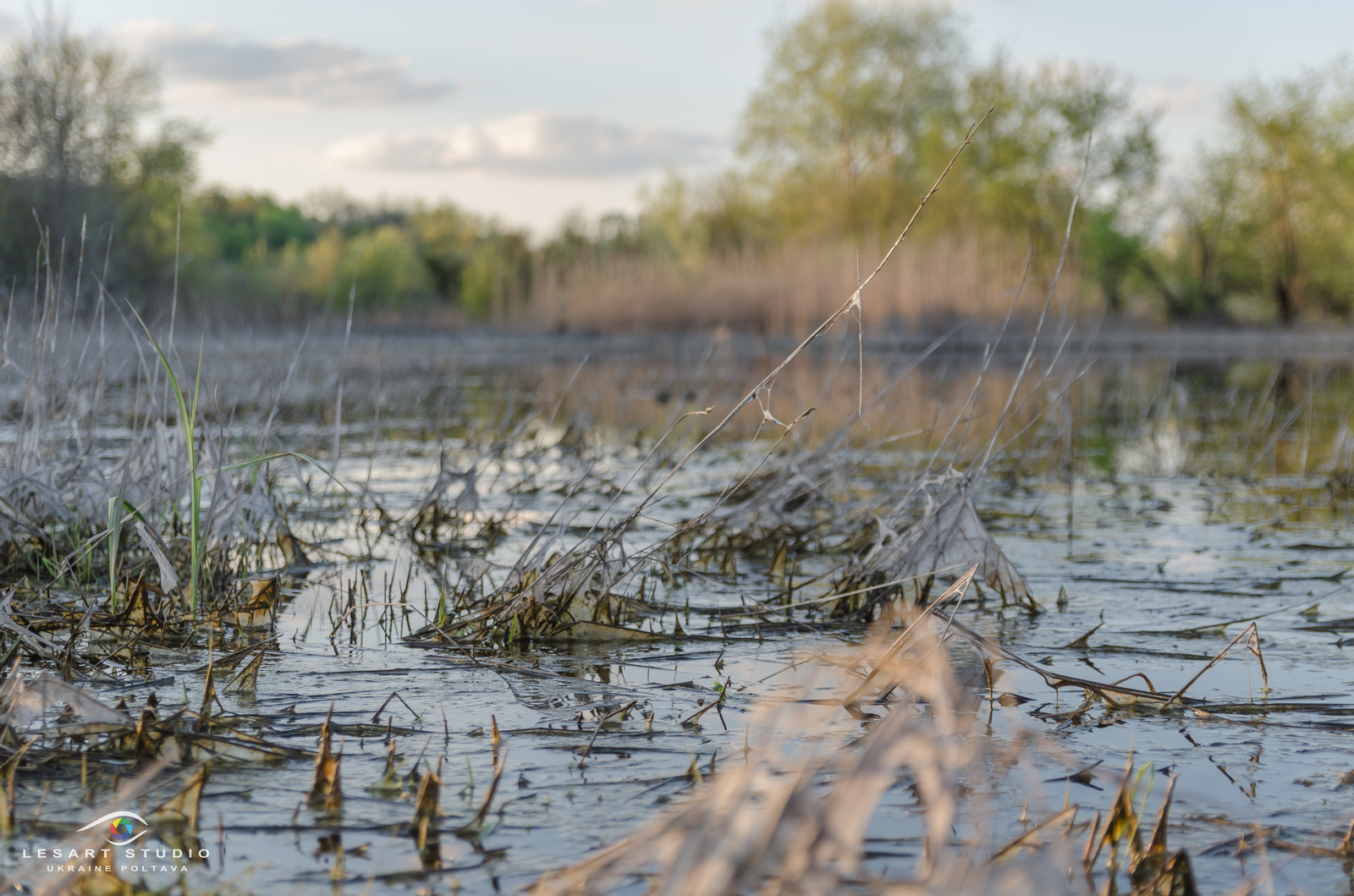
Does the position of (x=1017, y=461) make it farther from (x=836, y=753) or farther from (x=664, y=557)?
(x=836, y=753)

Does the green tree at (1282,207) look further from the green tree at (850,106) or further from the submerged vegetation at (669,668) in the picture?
the submerged vegetation at (669,668)

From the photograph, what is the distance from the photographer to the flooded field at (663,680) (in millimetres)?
1462

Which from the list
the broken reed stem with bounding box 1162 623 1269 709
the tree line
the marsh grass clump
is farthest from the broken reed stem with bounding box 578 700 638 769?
the tree line

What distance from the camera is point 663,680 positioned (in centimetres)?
238

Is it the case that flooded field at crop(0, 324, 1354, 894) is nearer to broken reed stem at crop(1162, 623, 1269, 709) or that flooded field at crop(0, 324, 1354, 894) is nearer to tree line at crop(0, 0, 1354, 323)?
broken reed stem at crop(1162, 623, 1269, 709)

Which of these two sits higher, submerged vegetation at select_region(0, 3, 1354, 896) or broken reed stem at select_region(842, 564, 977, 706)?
broken reed stem at select_region(842, 564, 977, 706)

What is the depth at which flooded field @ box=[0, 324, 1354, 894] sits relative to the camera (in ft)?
4.80

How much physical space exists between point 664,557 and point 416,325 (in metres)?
17.2

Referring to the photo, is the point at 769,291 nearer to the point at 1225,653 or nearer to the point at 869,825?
the point at 1225,653

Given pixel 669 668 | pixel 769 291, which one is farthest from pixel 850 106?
pixel 669 668

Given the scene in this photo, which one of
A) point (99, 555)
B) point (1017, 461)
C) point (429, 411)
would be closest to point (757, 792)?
point (99, 555)

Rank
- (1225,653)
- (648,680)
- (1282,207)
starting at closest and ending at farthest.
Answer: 1. (1225,653)
2. (648,680)
3. (1282,207)

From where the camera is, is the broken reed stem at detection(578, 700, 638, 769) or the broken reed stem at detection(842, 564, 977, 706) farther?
the broken reed stem at detection(578, 700, 638, 769)

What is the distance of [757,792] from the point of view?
1.71m
